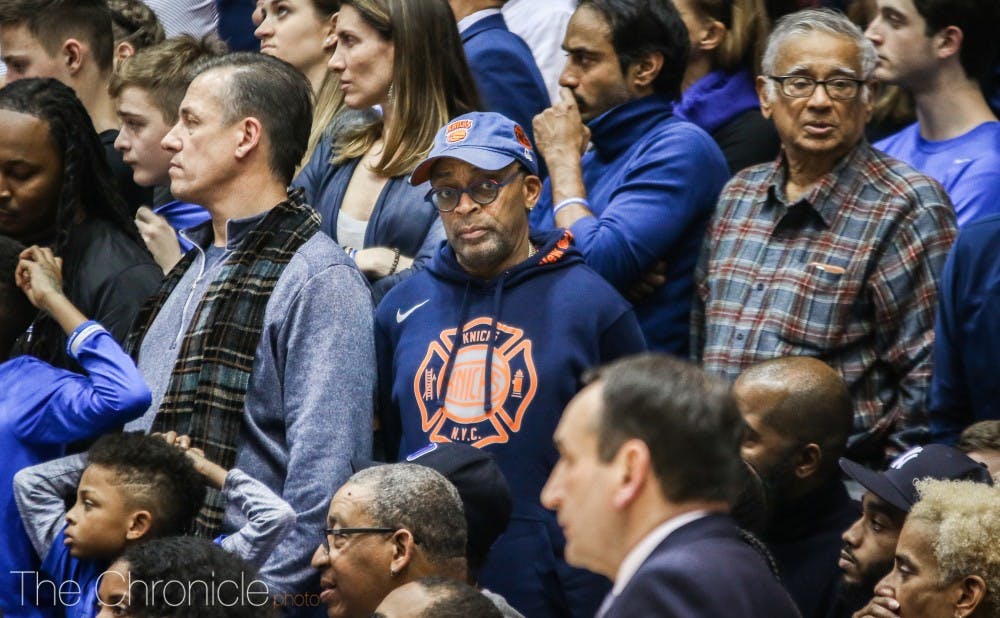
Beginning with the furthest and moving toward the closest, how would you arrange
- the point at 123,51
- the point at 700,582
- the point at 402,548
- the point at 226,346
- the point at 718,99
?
the point at 123,51, the point at 718,99, the point at 226,346, the point at 402,548, the point at 700,582

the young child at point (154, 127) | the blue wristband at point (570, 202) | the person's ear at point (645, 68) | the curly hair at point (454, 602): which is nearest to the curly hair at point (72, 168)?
the young child at point (154, 127)

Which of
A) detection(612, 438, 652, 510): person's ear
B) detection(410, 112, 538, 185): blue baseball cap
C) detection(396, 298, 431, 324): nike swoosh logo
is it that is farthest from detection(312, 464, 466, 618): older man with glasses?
detection(612, 438, 652, 510): person's ear

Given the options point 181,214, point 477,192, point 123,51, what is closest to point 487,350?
point 477,192

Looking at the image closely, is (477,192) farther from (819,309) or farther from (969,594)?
(969,594)

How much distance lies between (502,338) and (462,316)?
0.55ft

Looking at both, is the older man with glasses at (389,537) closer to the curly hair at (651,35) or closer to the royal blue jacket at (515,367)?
the royal blue jacket at (515,367)

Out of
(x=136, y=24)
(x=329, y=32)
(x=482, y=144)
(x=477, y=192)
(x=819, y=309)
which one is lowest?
(x=819, y=309)

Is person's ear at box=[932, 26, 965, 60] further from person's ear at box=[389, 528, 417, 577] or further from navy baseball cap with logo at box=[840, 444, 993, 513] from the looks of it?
person's ear at box=[389, 528, 417, 577]

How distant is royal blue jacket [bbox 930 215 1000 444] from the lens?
4.78 metres

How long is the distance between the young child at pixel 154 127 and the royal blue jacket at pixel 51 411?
1099mm

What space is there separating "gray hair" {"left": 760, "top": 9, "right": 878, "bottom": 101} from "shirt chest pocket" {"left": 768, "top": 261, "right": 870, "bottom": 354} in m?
0.66

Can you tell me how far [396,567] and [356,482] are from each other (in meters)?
0.26

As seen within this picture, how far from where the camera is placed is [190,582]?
3.82 m

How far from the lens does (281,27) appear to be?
6.72 m
